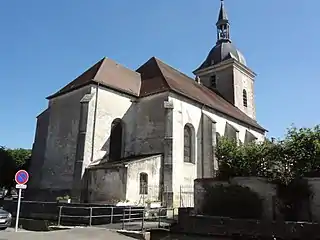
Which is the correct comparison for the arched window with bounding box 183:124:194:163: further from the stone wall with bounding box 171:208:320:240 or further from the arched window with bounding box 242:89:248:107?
the arched window with bounding box 242:89:248:107

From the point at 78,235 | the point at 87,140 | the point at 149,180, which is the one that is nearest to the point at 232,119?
the point at 149,180

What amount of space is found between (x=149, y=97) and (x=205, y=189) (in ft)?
30.4

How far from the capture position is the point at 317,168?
48.4ft

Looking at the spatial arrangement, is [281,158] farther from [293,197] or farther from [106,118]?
[106,118]

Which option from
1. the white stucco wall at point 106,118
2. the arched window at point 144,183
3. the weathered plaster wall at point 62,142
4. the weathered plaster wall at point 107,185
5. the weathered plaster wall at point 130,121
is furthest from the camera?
the weathered plaster wall at point 62,142

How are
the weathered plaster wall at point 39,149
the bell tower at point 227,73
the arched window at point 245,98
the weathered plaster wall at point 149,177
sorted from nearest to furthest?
the weathered plaster wall at point 149,177
the weathered plaster wall at point 39,149
the bell tower at point 227,73
the arched window at point 245,98

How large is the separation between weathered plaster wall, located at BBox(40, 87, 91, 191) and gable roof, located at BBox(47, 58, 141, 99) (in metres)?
0.74

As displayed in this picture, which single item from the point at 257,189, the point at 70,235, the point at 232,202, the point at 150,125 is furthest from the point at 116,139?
the point at 70,235

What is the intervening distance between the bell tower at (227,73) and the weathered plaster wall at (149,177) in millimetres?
17508

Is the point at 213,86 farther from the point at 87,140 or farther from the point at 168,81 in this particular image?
the point at 87,140

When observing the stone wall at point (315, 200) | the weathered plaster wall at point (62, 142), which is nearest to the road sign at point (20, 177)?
the weathered plaster wall at point (62, 142)

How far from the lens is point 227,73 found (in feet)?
116

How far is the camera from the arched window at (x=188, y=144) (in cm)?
2247

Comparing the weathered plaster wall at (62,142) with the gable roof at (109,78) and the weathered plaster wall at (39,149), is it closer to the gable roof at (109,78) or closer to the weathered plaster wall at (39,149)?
the gable roof at (109,78)
